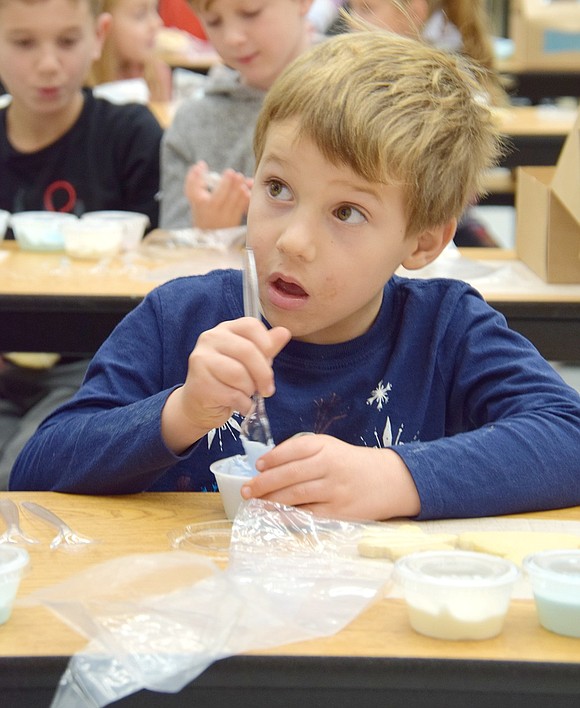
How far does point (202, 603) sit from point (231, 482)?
0.24 meters

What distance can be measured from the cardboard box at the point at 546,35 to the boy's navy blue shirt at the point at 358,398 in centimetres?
305

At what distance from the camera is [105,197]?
A: 2.90 m

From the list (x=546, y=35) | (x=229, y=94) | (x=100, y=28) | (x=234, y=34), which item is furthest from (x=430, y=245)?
(x=546, y=35)

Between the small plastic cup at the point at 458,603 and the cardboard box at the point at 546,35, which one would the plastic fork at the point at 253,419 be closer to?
the small plastic cup at the point at 458,603

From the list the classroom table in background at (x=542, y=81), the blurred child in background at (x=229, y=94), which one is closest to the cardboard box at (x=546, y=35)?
the classroom table in background at (x=542, y=81)

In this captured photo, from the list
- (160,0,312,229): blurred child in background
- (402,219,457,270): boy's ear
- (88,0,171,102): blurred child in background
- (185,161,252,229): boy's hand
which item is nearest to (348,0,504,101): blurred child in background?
(160,0,312,229): blurred child in background

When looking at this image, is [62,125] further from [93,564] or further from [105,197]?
[93,564]

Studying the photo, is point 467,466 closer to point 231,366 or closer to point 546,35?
point 231,366

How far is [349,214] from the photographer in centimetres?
123

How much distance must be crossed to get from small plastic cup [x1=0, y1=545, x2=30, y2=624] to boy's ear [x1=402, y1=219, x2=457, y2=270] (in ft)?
2.24

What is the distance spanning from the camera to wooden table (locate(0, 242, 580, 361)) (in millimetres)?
1859

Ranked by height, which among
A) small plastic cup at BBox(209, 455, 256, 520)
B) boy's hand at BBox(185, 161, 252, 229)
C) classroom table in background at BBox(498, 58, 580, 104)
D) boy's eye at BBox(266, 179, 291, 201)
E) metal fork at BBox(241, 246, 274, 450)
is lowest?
classroom table in background at BBox(498, 58, 580, 104)

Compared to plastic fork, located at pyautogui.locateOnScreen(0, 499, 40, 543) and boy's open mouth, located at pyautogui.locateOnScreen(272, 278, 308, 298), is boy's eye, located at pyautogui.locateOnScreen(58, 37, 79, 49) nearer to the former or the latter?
boy's open mouth, located at pyautogui.locateOnScreen(272, 278, 308, 298)

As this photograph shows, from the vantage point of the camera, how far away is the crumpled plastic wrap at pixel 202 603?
0.73 metres
